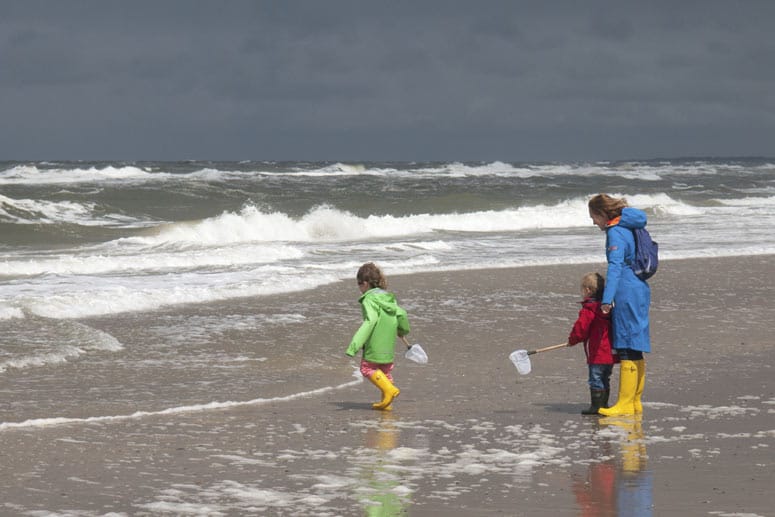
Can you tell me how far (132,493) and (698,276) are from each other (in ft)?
40.6

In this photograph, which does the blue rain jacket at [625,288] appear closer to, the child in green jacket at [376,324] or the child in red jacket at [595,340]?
the child in red jacket at [595,340]

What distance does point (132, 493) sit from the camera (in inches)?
198

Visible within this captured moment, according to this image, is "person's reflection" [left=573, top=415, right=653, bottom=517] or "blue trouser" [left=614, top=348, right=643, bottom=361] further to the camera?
"blue trouser" [left=614, top=348, right=643, bottom=361]

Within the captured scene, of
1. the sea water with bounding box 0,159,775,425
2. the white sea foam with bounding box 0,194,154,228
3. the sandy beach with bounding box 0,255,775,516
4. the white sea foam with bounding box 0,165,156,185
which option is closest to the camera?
the sandy beach with bounding box 0,255,775,516

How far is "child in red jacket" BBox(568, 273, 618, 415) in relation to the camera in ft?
23.1

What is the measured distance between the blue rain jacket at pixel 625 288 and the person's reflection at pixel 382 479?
59.8 inches

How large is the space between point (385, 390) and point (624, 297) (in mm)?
1596

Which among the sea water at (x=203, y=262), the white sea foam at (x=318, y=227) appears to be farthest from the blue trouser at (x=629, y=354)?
the white sea foam at (x=318, y=227)

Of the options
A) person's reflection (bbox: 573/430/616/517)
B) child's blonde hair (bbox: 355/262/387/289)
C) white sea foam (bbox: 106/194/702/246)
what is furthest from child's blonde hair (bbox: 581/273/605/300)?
white sea foam (bbox: 106/194/702/246)

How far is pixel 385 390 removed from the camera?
7.16m

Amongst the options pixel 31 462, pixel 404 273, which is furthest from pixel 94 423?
pixel 404 273

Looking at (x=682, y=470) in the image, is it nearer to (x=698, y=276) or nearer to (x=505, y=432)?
(x=505, y=432)

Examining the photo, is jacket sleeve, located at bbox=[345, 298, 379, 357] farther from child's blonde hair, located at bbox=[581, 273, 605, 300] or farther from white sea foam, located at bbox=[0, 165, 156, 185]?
white sea foam, located at bbox=[0, 165, 156, 185]

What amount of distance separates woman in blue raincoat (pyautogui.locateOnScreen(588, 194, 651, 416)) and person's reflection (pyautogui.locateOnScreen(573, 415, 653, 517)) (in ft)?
1.90
